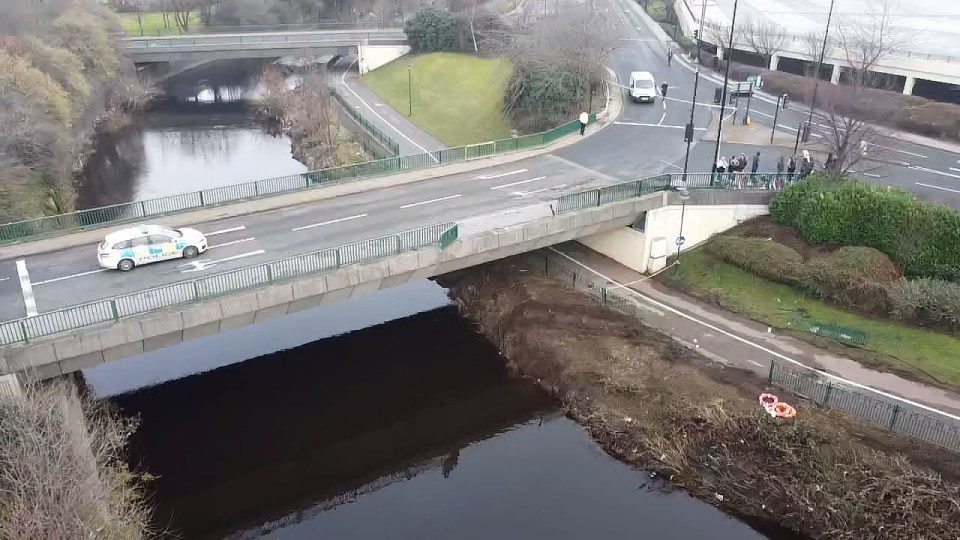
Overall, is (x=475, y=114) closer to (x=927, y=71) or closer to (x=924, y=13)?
(x=927, y=71)

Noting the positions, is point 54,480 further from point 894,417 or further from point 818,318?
point 818,318

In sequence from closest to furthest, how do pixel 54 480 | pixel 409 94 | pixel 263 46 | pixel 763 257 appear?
pixel 54 480, pixel 763 257, pixel 409 94, pixel 263 46

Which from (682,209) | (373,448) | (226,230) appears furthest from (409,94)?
(373,448)

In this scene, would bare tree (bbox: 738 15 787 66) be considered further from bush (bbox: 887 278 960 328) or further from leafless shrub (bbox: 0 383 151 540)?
leafless shrub (bbox: 0 383 151 540)

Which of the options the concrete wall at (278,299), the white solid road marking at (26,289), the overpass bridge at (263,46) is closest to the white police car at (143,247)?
the white solid road marking at (26,289)

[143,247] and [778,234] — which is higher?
[143,247]

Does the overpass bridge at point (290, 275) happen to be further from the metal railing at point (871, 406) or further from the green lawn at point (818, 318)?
the metal railing at point (871, 406)

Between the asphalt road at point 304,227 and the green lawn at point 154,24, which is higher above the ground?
the green lawn at point 154,24
